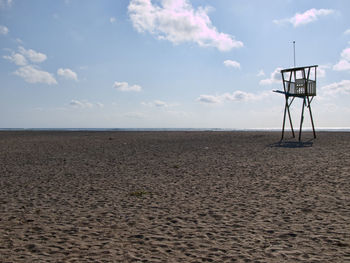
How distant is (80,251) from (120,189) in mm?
4725

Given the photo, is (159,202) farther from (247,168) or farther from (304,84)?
(304,84)

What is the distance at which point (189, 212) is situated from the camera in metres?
7.13

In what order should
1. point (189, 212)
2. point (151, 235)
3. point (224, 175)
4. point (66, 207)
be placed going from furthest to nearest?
point (224, 175) < point (66, 207) < point (189, 212) < point (151, 235)

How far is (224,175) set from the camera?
38.4 feet

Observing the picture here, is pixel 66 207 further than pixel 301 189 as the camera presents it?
No

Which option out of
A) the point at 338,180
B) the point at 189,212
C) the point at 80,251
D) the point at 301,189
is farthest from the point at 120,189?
the point at 338,180

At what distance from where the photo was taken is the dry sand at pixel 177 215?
4898 mm

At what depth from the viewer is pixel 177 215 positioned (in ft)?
22.7

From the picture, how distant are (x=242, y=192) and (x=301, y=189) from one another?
6.33ft

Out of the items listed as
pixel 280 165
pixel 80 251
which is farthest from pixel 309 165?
pixel 80 251

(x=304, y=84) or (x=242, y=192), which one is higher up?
(x=304, y=84)

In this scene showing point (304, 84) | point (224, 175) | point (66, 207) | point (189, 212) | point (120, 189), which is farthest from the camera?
point (304, 84)

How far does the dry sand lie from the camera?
4898 mm

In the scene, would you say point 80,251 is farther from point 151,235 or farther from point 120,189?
point 120,189
